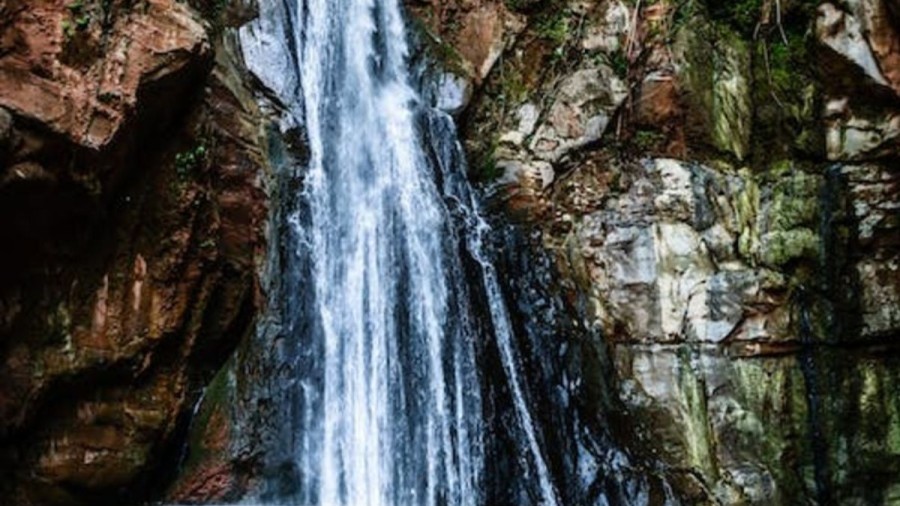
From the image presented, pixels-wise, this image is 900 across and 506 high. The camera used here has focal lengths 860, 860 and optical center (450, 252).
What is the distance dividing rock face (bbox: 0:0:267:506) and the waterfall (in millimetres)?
1026

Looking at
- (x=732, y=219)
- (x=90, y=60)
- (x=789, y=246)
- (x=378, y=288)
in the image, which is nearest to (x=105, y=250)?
(x=90, y=60)

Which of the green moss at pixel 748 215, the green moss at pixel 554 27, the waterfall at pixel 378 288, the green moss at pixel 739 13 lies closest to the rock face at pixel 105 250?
the waterfall at pixel 378 288

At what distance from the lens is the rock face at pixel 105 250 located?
21.5 ft

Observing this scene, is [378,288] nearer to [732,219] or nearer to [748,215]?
[732,219]

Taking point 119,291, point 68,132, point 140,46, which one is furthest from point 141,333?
point 140,46

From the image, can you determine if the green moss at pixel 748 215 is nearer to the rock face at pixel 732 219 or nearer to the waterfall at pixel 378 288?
the rock face at pixel 732 219

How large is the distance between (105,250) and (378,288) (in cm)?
268

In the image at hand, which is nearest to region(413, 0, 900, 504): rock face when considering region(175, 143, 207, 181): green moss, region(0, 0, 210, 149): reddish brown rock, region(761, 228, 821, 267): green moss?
region(761, 228, 821, 267): green moss

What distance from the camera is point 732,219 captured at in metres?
9.84

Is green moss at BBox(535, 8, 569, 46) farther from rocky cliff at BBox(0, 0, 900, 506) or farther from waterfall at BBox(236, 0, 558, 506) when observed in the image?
waterfall at BBox(236, 0, 558, 506)

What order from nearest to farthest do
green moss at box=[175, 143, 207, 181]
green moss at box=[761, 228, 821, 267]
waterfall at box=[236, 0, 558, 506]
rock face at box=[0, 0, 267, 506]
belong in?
1. rock face at box=[0, 0, 267, 506]
2. green moss at box=[175, 143, 207, 181]
3. waterfall at box=[236, 0, 558, 506]
4. green moss at box=[761, 228, 821, 267]

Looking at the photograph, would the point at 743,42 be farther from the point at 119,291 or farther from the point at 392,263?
the point at 119,291

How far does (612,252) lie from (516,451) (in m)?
2.57

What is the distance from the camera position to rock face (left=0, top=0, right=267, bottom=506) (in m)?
6.54
